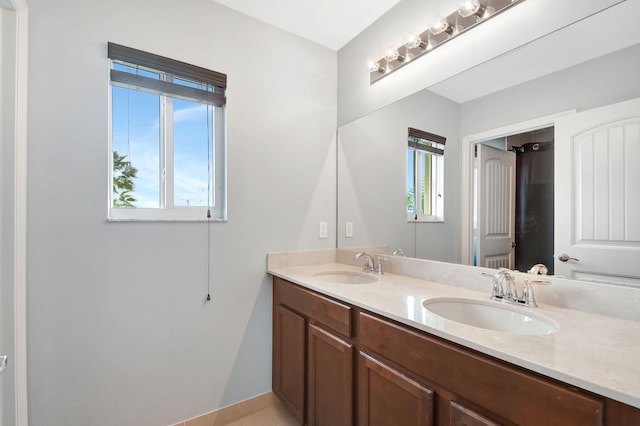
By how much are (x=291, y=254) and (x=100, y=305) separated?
3.49 ft

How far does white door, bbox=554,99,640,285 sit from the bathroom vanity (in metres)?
0.19

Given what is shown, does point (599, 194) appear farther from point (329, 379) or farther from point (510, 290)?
point (329, 379)

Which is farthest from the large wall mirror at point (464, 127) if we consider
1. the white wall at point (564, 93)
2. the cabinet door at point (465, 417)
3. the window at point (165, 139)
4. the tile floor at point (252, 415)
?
the tile floor at point (252, 415)

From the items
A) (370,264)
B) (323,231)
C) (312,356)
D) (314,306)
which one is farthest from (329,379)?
(323,231)

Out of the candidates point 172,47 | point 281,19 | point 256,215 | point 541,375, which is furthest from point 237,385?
point 281,19

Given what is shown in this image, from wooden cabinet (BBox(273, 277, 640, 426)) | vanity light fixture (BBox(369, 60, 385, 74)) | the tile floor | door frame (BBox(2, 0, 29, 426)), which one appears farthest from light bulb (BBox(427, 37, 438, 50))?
the tile floor

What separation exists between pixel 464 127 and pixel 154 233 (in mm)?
1709

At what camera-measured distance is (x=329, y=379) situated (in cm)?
138

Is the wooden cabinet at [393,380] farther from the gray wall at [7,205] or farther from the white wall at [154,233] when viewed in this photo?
the gray wall at [7,205]

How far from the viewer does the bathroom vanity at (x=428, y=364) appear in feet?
2.12

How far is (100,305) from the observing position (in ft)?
4.64

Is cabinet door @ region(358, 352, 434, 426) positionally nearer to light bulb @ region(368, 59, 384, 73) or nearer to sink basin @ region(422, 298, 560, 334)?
sink basin @ region(422, 298, 560, 334)

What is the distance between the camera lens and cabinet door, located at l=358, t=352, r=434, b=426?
37.1 inches

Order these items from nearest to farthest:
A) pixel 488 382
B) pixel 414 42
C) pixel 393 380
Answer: pixel 488 382
pixel 393 380
pixel 414 42
